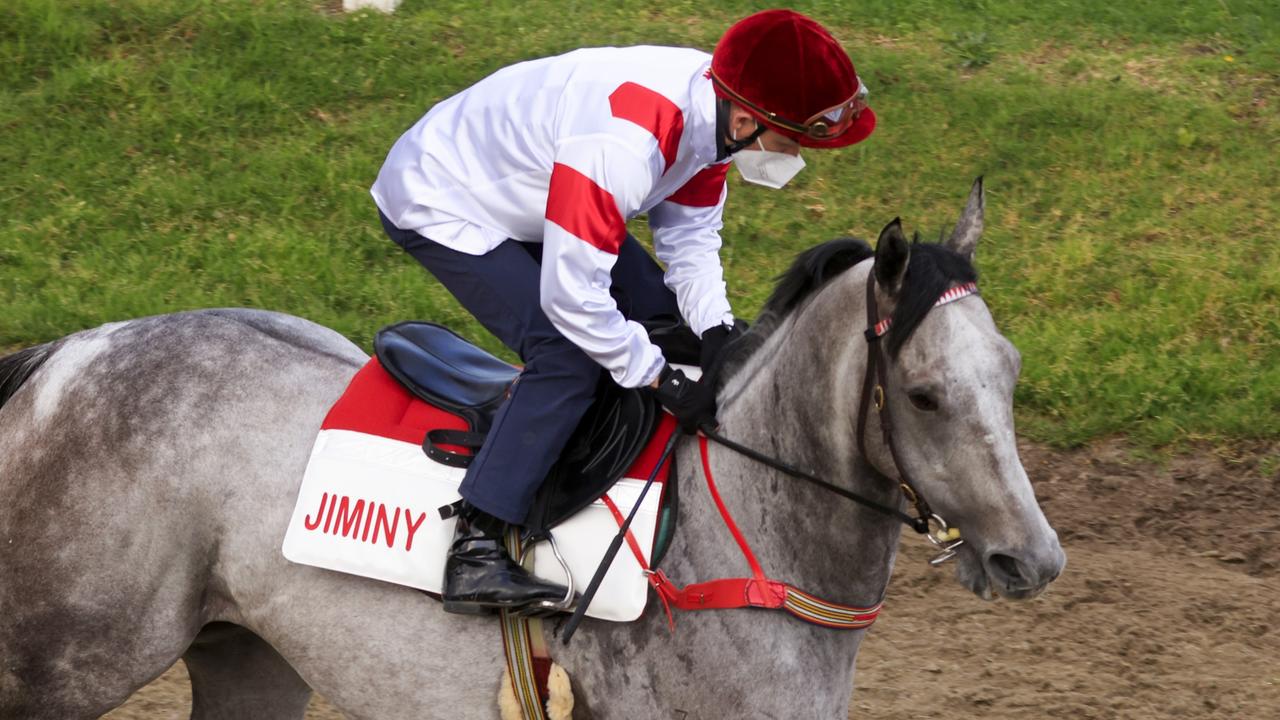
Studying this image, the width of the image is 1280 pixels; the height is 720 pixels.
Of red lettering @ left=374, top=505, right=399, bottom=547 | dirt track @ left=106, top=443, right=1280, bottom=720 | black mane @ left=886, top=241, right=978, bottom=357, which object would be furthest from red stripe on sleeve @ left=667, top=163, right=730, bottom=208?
dirt track @ left=106, top=443, right=1280, bottom=720

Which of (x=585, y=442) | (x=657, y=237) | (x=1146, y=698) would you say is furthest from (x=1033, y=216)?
(x=585, y=442)

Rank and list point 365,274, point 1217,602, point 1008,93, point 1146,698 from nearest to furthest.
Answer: point 1146,698 < point 1217,602 < point 365,274 < point 1008,93

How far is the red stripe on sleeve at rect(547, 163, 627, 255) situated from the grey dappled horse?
0.51 m

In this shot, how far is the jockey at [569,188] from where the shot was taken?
10.8 feet

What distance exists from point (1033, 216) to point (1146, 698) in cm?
476

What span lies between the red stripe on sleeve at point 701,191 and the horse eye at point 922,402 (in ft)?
3.74

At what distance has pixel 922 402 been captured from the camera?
120 inches

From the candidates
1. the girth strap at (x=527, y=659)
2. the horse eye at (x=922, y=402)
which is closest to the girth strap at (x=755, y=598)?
the girth strap at (x=527, y=659)

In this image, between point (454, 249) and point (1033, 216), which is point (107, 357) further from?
point (1033, 216)

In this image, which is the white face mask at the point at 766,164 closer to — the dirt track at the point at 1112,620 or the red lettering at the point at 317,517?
the red lettering at the point at 317,517

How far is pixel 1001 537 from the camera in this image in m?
3.00

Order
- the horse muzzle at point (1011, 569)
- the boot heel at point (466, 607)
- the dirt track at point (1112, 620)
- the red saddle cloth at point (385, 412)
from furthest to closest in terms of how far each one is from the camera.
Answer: the dirt track at point (1112, 620) → the red saddle cloth at point (385, 412) → the boot heel at point (466, 607) → the horse muzzle at point (1011, 569)

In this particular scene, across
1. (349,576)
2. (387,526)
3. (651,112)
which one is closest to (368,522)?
(387,526)

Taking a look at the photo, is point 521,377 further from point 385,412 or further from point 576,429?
point 385,412
